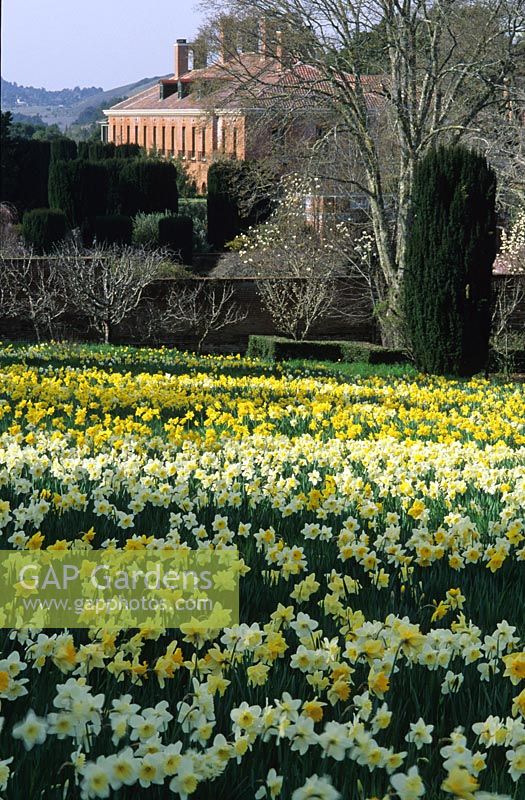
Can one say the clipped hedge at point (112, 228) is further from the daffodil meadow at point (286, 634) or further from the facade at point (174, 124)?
the daffodil meadow at point (286, 634)

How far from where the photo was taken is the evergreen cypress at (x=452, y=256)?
609 inches

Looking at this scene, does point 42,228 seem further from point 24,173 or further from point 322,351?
point 322,351

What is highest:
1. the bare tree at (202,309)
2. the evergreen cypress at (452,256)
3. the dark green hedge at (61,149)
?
the dark green hedge at (61,149)

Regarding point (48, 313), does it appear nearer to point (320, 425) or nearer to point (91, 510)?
point (320, 425)

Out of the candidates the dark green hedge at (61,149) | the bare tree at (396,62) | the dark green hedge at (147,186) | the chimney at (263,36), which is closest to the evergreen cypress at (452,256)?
the bare tree at (396,62)

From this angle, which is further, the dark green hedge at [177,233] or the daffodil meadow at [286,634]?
the dark green hedge at [177,233]

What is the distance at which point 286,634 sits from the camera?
3176mm

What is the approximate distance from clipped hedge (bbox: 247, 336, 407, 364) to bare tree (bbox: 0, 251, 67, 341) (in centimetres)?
476

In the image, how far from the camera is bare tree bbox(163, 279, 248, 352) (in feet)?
75.8

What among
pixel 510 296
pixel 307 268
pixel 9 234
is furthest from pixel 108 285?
pixel 9 234

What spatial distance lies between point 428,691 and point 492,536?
1.68 m

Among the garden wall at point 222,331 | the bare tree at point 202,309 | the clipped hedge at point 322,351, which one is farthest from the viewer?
the bare tree at point 202,309

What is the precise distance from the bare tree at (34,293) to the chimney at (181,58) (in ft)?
154

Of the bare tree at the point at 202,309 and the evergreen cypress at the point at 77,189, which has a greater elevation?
the evergreen cypress at the point at 77,189
